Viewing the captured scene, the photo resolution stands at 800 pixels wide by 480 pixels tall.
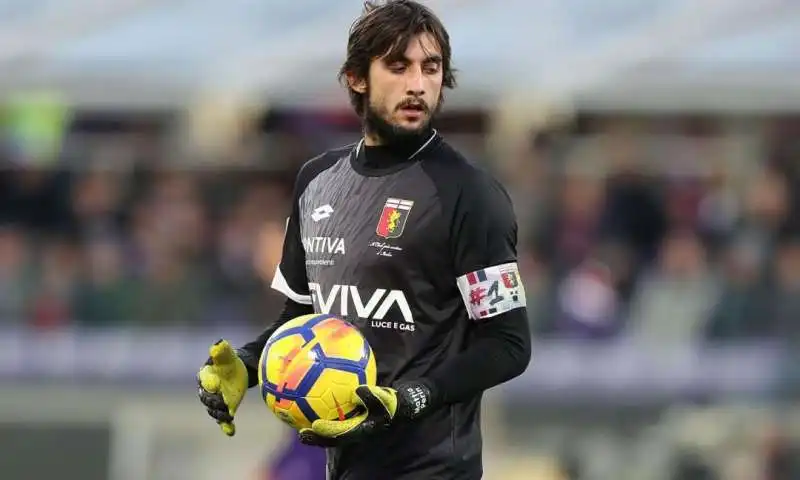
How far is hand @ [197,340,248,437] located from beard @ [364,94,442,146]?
0.76m

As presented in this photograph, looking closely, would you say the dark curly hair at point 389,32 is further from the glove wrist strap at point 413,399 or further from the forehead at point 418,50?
the glove wrist strap at point 413,399

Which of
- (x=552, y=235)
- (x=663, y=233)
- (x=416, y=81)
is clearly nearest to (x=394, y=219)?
(x=416, y=81)

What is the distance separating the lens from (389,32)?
Answer: 183 inches

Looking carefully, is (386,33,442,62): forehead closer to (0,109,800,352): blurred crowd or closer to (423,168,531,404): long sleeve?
(423,168,531,404): long sleeve

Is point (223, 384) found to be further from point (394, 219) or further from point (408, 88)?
point (408, 88)

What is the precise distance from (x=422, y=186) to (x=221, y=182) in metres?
7.29

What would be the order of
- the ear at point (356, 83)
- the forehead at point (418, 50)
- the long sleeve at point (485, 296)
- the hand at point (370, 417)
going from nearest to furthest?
the hand at point (370, 417), the long sleeve at point (485, 296), the forehead at point (418, 50), the ear at point (356, 83)

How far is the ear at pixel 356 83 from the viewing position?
4781mm

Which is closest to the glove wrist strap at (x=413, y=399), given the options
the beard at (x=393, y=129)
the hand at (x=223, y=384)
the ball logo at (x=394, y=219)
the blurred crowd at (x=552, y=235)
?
the ball logo at (x=394, y=219)

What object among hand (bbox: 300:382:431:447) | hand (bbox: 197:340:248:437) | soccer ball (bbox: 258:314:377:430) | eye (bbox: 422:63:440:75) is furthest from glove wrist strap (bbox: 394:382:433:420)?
eye (bbox: 422:63:440:75)

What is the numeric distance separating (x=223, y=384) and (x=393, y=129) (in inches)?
36.0

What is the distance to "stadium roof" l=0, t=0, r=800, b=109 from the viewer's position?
11.7 metres

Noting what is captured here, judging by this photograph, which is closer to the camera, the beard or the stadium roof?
the beard

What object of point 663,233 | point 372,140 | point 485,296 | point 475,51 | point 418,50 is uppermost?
point 418,50
